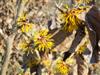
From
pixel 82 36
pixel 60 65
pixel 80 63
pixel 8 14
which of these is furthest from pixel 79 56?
pixel 8 14

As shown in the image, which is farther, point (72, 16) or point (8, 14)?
point (8, 14)

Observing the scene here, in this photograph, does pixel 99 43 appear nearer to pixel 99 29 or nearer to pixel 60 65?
pixel 99 29

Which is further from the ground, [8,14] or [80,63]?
[8,14]

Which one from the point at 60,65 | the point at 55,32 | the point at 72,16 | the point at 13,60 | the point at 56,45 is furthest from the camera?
the point at 13,60

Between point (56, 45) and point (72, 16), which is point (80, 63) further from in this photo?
point (72, 16)

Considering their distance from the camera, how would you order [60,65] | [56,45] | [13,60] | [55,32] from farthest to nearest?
1. [13,60]
2. [56,45]
3. [55,32]
4. [60,65]

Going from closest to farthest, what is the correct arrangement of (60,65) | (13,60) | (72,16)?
(72,16), (60,65), (13,60)

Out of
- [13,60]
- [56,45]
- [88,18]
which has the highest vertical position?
[88,18]

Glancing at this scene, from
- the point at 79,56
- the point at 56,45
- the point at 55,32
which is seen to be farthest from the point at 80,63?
the point at 55,32

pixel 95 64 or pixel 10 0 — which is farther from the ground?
pixel 10 0

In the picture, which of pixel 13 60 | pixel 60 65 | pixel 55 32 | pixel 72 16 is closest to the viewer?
pixel 72 16
